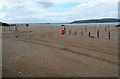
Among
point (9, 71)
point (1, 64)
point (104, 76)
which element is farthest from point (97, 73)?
point (1, 64)

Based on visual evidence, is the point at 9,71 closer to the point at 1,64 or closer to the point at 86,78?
the point at 1,64

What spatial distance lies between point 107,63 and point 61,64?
79.5 inches

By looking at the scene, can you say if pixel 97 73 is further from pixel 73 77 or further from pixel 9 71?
pixel 9 71

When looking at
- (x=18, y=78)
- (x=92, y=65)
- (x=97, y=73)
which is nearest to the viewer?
(x=18, y=78)

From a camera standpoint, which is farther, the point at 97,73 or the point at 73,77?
the point at 97,73

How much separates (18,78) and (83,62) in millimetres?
2936

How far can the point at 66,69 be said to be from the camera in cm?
523

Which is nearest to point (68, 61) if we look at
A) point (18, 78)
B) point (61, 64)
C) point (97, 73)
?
point (61, 64)

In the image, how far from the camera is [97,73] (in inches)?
191

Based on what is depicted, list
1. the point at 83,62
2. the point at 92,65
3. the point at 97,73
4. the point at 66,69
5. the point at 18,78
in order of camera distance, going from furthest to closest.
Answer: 1. the point at 83,62
2. the point at 92,65
3. the point at 66,69
4. the point at 97,73
5. the point at 18,78

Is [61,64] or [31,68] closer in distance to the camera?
[31,68]

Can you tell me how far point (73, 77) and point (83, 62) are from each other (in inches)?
68.8

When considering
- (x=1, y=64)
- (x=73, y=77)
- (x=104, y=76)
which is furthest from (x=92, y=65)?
(x=1, y=64)

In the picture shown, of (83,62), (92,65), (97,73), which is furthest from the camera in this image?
(83,62)
